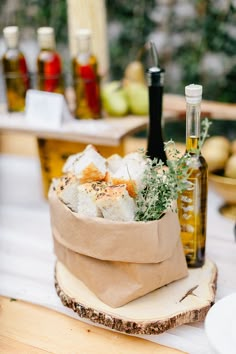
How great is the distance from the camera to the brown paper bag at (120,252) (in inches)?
31.3

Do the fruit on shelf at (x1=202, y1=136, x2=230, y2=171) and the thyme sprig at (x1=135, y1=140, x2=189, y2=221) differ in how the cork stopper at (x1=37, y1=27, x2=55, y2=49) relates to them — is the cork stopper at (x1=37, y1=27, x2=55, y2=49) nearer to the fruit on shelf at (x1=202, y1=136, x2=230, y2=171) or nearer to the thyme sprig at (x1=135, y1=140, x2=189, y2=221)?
the fruit on shelf at (x1=202, y1=136, x2=230, y2=171)

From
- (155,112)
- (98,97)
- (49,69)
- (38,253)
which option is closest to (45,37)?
(49,69)

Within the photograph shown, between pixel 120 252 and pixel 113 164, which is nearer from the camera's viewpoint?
pixel 120 252

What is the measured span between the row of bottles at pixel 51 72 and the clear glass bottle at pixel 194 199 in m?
0.51

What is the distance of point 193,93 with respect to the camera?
82cm

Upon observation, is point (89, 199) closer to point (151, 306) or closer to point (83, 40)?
point (151, 306)

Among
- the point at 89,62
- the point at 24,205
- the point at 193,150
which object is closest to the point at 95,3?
the point at 89,62

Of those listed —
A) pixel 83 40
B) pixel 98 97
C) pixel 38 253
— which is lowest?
pixel 38 253

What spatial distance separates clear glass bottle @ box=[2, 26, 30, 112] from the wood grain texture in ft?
2.18

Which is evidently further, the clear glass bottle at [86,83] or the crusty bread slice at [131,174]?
the clear glass bottle at [86,83]

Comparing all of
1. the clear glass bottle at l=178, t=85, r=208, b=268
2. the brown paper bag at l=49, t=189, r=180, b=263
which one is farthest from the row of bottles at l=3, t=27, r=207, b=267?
the brown paper bag at l=49, t=189, r=180, b=263

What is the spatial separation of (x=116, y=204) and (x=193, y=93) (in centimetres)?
22

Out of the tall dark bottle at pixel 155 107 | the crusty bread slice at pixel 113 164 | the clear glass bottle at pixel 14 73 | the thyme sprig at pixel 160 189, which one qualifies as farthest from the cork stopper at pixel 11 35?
the thyme sprig at pixel 160 189

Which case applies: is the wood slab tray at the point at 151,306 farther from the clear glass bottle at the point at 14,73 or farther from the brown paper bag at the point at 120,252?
the clear glass bottle at the point at 14,73
